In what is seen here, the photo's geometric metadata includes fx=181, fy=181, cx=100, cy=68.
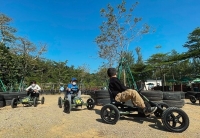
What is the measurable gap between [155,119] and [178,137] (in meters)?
1.62

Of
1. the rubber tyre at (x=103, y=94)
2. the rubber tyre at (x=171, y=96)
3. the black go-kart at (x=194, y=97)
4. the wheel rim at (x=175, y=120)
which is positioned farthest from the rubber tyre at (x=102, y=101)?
the black go-kart at (x=194, y=97)

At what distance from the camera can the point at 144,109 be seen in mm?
4770

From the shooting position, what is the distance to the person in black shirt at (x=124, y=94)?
4.78m

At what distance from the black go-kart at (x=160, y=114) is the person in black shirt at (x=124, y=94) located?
0.16m

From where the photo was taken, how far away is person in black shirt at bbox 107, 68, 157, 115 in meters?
4.78

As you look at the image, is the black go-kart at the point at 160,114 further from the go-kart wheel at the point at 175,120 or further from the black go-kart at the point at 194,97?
the black go-kart at the point at 194,97

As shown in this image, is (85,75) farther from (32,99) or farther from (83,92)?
(32,99)

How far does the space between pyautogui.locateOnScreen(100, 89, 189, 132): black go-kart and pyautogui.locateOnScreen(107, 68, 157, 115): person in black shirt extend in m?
0.16

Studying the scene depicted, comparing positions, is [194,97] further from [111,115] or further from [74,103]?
[111,115]

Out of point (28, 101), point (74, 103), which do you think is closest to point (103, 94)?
point (74, 103)

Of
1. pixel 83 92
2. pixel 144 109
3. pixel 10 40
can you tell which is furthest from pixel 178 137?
pixel 10 40

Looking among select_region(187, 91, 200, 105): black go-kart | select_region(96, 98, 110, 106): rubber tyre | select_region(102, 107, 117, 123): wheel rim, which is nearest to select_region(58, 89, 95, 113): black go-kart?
select_region(96, 98, 110, 106): rubber tyre

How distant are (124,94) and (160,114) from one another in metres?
1.21

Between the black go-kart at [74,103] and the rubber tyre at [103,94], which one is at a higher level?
the rubber tyre at [103,94]
